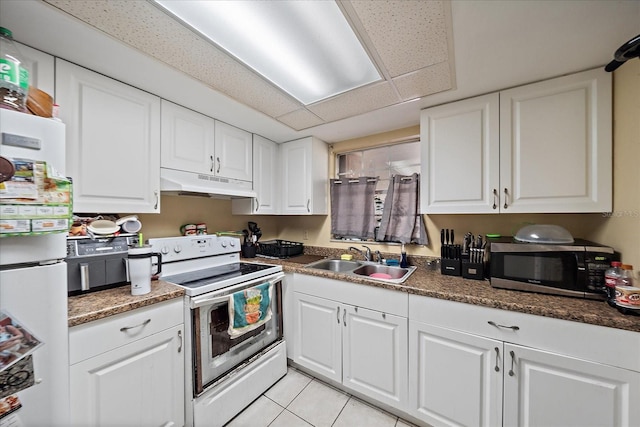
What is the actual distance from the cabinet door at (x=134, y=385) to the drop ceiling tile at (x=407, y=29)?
185cm

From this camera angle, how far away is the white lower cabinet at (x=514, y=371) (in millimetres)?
1011

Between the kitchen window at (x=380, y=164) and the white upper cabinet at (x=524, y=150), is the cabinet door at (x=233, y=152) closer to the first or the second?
the kitchen window at (x=380, y=164)

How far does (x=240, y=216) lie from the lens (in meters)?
2.58

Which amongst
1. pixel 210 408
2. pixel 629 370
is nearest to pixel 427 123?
pixel 629 370

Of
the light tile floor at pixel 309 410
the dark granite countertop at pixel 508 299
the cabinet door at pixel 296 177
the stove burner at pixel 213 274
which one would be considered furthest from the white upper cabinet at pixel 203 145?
the light tile floor at pixel 309 410

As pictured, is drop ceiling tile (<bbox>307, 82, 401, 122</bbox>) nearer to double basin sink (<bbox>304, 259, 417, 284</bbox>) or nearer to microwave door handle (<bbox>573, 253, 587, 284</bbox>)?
double basin sink (<bbox>304, 259, 417, 284</bbox>)

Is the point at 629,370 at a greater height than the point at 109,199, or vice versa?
the point at 109,199

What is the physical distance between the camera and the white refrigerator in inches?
28.8

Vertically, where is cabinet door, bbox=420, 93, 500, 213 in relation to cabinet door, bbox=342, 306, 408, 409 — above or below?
above

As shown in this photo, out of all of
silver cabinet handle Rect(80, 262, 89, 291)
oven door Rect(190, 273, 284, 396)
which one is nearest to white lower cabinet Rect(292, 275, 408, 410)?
oven door Rect(190, 273, 284, 396)

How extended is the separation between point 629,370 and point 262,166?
104 inches

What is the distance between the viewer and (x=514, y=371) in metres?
1.18

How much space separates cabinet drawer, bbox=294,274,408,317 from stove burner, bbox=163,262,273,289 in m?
0.37

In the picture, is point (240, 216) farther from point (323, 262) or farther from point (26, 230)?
point (26, 230)
